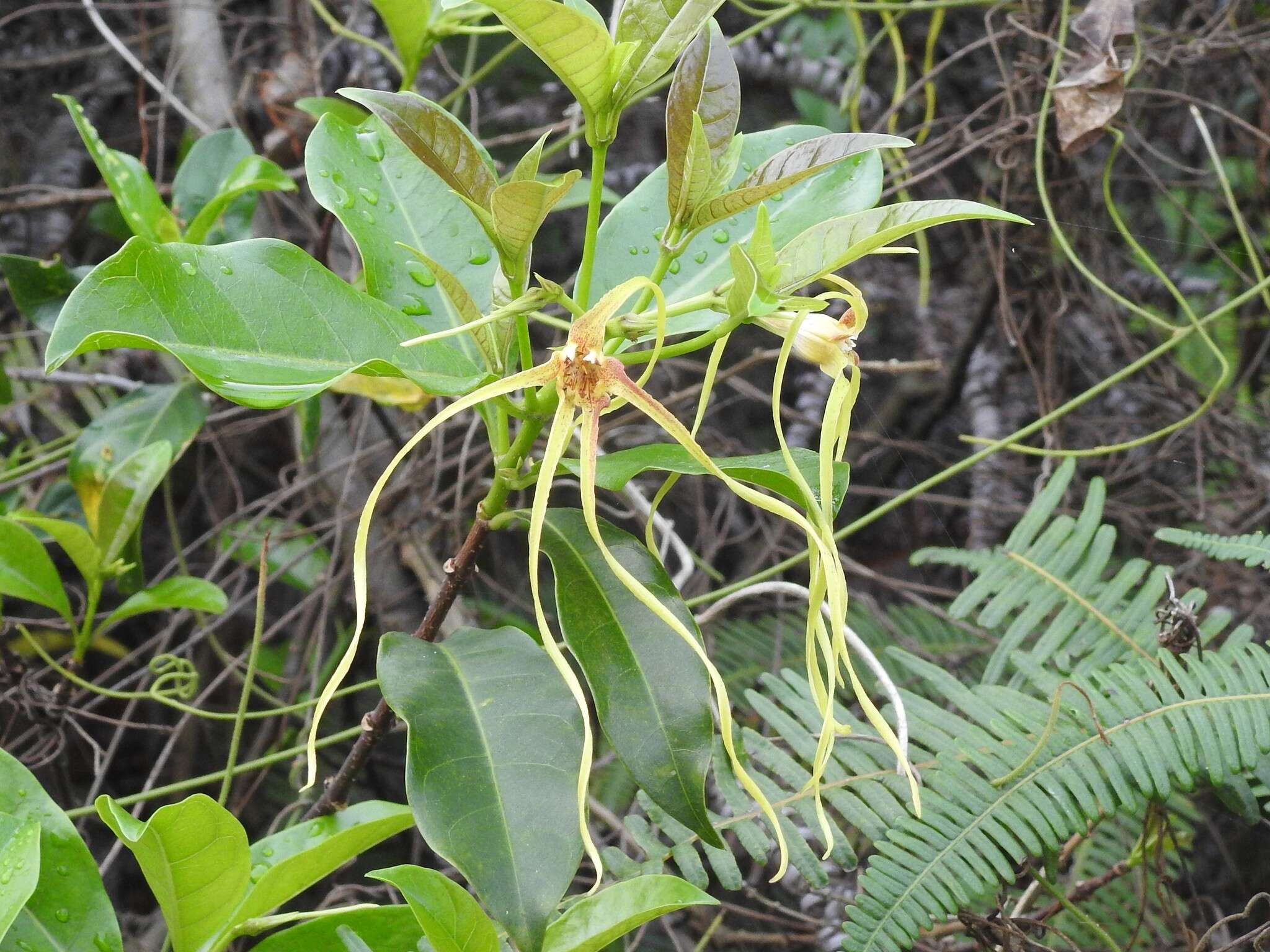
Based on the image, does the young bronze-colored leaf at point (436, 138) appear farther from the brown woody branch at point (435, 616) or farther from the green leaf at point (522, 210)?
the brown woody branch at point (435, 616)

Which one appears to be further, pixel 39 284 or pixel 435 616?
pixel 39 284

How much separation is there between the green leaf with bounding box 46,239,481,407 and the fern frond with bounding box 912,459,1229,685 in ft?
1.77

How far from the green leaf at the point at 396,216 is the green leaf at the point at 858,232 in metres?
0.25

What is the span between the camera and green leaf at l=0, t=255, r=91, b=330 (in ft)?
3.41

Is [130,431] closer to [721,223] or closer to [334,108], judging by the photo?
[334,108]

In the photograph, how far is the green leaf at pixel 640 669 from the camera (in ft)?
1.73

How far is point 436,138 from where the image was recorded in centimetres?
51

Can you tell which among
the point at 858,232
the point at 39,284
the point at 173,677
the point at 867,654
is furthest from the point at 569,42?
the point at 39,284

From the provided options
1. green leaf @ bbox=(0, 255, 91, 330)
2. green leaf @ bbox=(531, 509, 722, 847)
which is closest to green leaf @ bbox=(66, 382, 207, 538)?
green leaf @ bbox=(0, 255, 91, 330)

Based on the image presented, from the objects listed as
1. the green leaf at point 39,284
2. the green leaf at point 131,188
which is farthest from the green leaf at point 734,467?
the green leaf at point 39,284

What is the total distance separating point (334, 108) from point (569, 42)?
0.76 m

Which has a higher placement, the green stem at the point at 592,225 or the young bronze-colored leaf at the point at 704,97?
the young bronze-colored leaf at the point at 704,97

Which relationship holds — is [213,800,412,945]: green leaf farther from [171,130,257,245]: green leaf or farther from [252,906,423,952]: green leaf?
[171,130,257,245]: green leaf

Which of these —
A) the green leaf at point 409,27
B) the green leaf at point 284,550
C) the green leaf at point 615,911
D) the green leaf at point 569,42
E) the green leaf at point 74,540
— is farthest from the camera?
the green leaf at point 284,550
